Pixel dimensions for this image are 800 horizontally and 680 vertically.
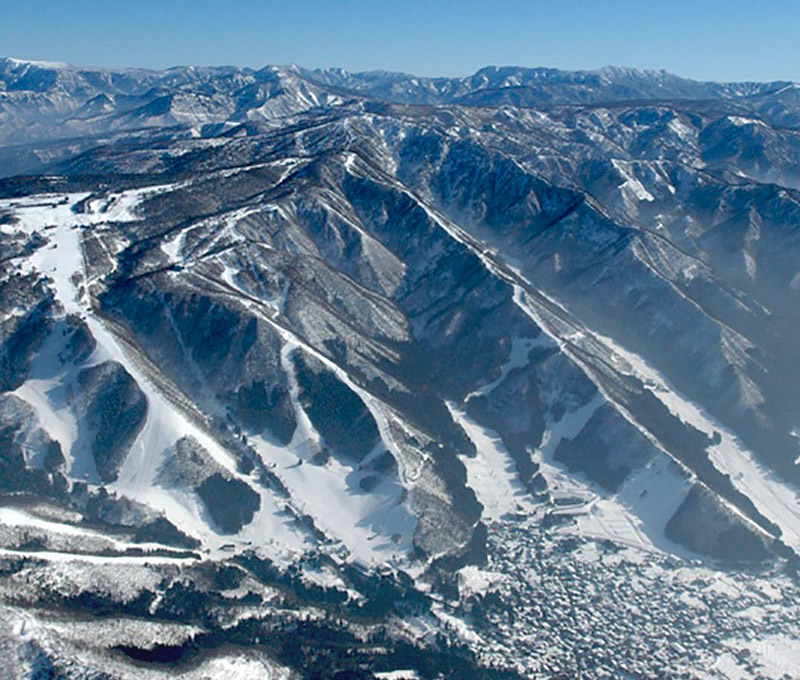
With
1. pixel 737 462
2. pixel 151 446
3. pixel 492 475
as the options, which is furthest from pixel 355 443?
pixel 737 462

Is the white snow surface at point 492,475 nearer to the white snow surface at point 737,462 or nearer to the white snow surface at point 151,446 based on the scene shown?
the white snow surface at point 151,446

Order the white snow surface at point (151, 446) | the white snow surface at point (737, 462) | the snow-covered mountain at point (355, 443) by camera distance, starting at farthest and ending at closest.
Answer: the white snow surface at point (737, 462) < the white snow surface at point (151, 446) < the snow-covered mountain at point (355, 443)

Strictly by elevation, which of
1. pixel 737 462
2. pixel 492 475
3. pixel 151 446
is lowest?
pixel 737 462

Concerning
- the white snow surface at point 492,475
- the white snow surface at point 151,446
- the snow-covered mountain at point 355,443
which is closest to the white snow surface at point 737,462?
the snow-covered mountain at point 355,443

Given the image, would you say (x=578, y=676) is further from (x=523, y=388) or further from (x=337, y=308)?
(x=337, y=308)

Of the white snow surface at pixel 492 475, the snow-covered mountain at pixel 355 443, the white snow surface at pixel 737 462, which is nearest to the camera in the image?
the snow-covered mountain at pixel 355 443

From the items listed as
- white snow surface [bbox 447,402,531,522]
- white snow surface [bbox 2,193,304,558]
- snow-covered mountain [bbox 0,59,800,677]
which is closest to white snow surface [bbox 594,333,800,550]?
snow-covered mountain [bbox 0,59,800,677]

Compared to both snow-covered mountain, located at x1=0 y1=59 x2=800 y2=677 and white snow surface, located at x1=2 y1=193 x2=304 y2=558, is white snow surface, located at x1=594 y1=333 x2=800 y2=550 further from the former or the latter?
white snow surface, located at x1=2 y1=193 x2=304 y2=558

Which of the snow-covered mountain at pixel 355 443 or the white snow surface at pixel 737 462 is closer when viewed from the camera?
the snow-covered mountain at pixel 355 443

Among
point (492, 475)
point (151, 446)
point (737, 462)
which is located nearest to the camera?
point (151, 446)

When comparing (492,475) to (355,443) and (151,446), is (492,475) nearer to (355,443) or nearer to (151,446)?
Answer: (355,443)

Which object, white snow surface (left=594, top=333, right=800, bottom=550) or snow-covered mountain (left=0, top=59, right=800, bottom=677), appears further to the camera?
white snow surface (left=594, top=333, right=800, bottom=550)
